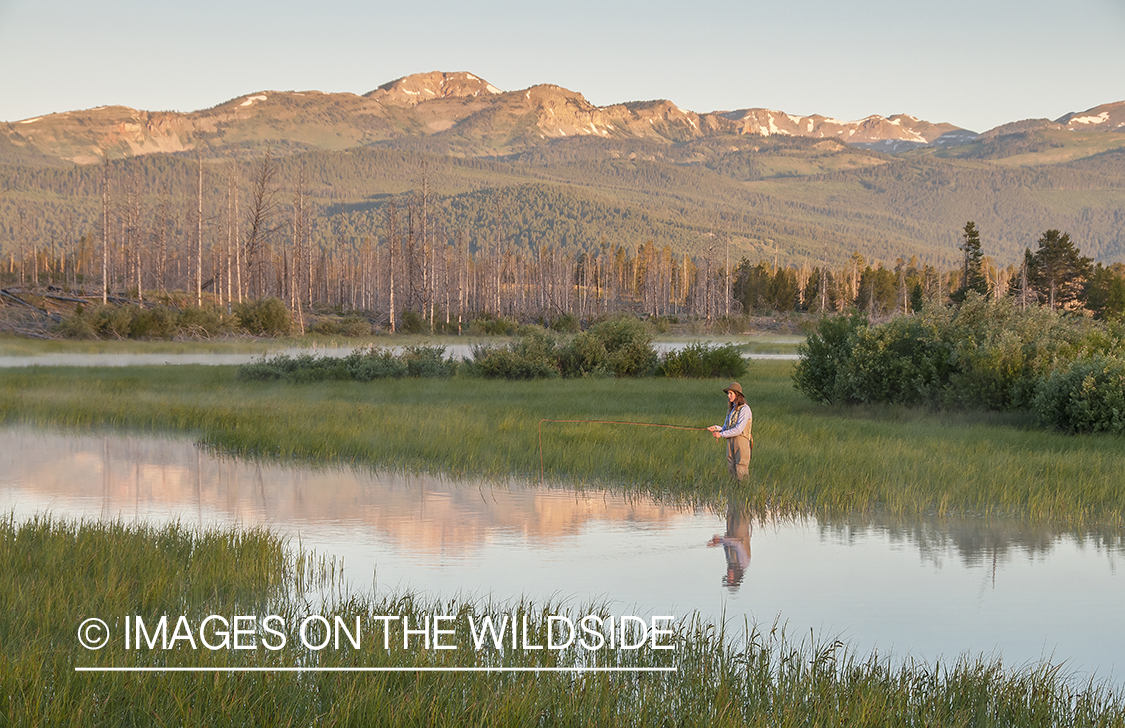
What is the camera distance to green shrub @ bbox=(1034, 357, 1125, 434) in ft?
66.3

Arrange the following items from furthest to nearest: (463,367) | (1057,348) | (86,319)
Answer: (86,319) < (463,367) < (1057,348)

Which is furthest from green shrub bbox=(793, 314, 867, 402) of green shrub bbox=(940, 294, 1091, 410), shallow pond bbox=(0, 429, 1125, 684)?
shallow pond bbox=(0, 429, 1125, 684)

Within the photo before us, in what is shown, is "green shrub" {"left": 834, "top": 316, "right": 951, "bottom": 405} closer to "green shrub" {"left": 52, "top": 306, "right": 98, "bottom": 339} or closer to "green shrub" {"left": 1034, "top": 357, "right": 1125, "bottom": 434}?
"green shrub" {"left": 1034, "top": 357, "right": 1125, "bottom": 434}

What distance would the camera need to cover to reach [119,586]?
907 centimetres

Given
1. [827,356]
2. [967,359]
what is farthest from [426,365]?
[967,359]

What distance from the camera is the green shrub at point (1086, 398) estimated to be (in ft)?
66.3

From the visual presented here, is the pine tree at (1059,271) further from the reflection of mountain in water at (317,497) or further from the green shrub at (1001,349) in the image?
the reflection of mountain in water at (317,497)

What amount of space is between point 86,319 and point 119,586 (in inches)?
2118

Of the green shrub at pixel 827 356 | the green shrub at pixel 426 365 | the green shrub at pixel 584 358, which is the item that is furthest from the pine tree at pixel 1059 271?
the green shrub at pixel 827 356

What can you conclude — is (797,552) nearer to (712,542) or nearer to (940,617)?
(712,542)

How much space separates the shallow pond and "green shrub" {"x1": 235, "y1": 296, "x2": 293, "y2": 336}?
4977cm

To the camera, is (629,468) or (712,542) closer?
(712,542)

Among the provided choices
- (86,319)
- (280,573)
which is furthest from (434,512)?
(86,319)

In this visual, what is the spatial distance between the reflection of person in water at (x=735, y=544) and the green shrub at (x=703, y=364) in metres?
24.1
